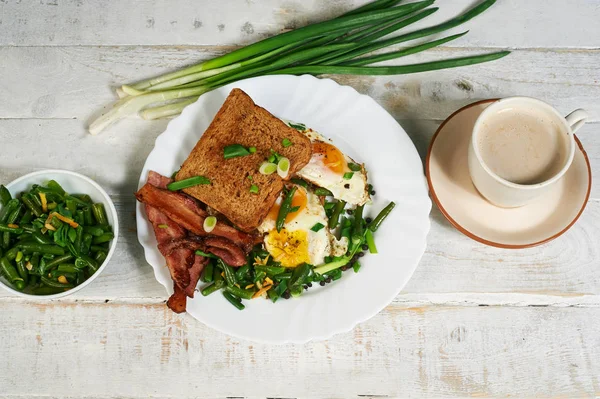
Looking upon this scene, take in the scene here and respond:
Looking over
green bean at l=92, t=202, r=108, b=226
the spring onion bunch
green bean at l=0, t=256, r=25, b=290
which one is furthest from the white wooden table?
green bean at l=0, t=256, r=25, b=290

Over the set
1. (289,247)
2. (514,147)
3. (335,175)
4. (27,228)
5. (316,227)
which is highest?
(514,147)

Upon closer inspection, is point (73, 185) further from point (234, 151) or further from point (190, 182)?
point (234, 151)

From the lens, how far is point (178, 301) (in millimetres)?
2701

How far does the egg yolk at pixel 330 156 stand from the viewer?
9.40ft

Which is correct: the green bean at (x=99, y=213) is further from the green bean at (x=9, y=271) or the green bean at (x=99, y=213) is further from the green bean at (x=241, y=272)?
the green bean at (x=241, y=272)

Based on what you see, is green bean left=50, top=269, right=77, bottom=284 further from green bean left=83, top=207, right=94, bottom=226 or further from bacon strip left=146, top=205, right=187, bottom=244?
bacon strip left=146, top=205, right=187, bottom=244

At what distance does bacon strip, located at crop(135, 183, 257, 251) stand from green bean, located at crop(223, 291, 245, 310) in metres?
0.23

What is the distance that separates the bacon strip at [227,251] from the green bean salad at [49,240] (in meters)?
0.51

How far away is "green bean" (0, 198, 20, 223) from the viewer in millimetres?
2805

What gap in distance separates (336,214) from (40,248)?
1.40 meters

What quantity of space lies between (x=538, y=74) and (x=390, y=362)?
1.84m

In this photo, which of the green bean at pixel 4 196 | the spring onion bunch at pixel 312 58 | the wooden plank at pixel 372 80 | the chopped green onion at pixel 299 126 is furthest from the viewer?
the wooden plank at pixel 372 80

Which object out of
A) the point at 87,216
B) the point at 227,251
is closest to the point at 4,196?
the point at 87,216

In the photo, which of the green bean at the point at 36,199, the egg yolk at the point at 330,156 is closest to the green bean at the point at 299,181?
the egg yolk at the point at 330,156
